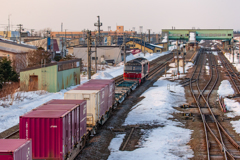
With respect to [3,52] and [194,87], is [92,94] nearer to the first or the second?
[194,87]

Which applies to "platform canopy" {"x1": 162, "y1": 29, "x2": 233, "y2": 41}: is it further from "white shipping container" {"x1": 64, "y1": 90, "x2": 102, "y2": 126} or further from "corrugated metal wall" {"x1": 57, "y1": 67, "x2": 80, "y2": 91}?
"white shipping container" {"x1": 64, "y1": 90, "x2": 102, "y2": 126}

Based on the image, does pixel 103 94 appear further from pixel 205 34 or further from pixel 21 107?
pixel 205 34

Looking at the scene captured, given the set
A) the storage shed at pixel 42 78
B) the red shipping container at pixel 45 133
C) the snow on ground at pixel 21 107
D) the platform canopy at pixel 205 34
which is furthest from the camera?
the platform canopy at pixel 205 34

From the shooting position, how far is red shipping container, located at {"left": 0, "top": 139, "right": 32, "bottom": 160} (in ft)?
26.4

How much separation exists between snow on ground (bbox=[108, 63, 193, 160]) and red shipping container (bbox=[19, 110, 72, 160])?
3.46m

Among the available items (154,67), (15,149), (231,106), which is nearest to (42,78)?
(231,106)


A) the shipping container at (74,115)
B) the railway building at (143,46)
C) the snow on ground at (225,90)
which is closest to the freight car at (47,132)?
the shipping container at (74,115)

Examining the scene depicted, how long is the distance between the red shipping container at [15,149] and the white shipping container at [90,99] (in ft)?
24.1

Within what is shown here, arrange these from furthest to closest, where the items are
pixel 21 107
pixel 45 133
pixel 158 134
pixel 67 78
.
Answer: pixel 67 78
pixel 21 107
pixel 158 134
pixel 45 133

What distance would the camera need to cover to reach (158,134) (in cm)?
1788

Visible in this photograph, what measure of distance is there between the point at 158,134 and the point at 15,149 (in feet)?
36.2

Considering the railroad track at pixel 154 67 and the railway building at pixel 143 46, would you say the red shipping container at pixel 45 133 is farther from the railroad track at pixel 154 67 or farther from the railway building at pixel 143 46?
the railway building at pixel 143 46

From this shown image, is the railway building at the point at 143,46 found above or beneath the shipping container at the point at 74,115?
above

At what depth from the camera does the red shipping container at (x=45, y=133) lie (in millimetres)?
11234
